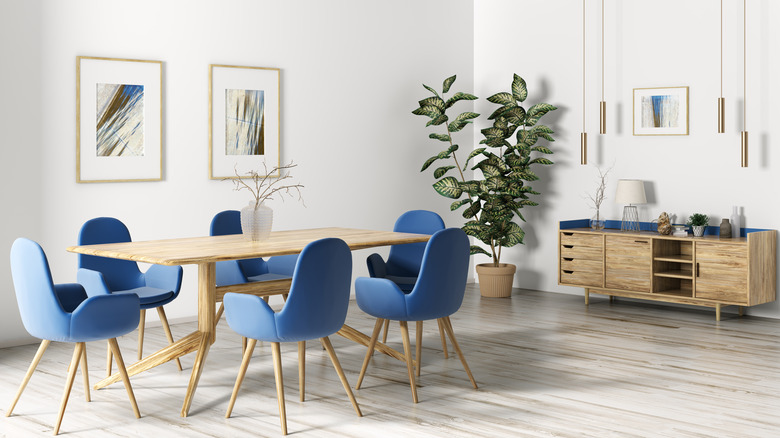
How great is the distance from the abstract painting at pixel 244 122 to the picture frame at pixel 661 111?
3.26m

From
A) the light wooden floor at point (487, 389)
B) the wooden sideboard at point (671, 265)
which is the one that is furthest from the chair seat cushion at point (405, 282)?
the wooden sideboard at point (671, 265)

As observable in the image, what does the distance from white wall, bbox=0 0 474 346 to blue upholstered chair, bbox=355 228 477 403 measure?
2.59m

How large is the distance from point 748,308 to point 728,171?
1121 mm

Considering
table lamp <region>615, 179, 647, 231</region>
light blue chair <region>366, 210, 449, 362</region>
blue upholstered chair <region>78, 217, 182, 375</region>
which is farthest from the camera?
table lamp <region>615, 179, 647, 231</region>

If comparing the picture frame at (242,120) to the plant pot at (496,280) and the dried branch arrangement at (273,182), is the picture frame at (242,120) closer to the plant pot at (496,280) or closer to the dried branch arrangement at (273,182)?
the dried branch arrangement at (273,182)

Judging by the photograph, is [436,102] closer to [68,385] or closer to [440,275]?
[440,275]

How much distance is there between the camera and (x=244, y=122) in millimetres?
7031

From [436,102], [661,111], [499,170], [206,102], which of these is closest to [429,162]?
[436,102]

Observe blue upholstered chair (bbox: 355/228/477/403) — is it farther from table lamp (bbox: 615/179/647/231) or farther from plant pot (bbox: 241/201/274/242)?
table lamp (bbox: 615/179/647/231)

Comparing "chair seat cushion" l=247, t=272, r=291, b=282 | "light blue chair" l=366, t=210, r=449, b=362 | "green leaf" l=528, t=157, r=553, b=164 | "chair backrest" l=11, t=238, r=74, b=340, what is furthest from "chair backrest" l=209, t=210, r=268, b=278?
"green leaf" l=528, t=157, r=553, b=164

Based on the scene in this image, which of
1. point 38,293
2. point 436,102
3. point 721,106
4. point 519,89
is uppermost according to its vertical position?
point 519,89

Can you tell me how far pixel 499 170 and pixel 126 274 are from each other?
12.4 ft

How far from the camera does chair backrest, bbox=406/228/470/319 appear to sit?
4.39 metres

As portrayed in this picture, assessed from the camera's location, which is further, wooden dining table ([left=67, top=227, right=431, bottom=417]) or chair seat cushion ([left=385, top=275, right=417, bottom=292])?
chair seat cushion ([left=385, top=275, right=417, bottom=292])
